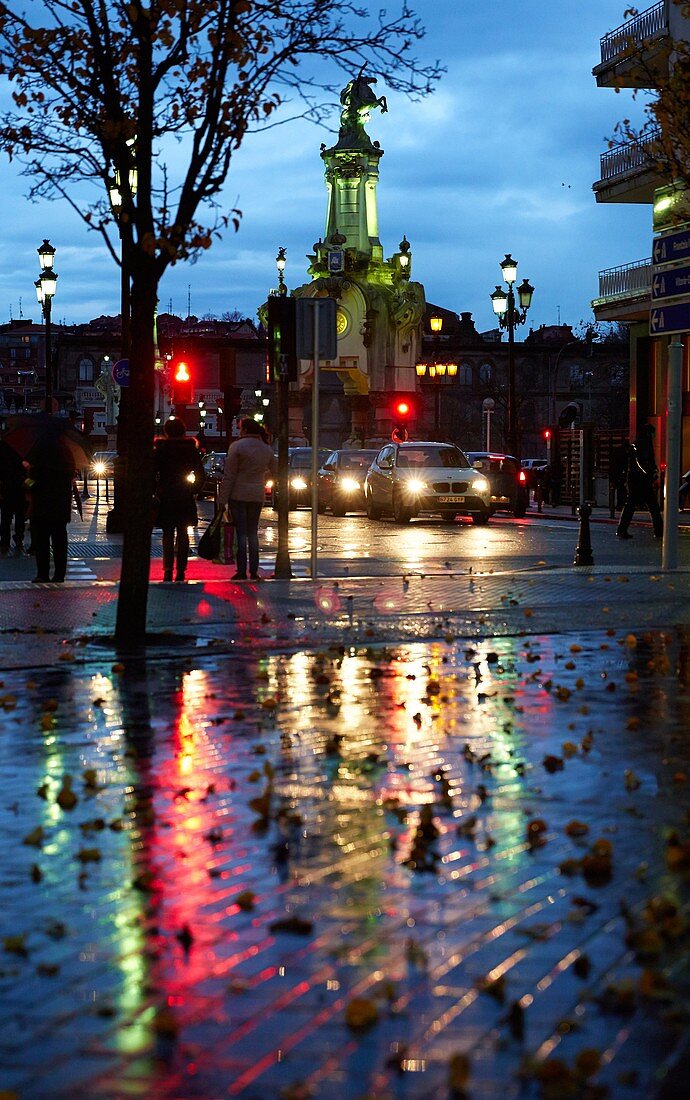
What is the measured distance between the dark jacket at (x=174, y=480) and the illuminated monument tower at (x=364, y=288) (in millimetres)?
72749

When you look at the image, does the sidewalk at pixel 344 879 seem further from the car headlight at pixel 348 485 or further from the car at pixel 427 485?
the car headlight at pixel 348 485

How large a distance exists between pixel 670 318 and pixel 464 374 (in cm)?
10881

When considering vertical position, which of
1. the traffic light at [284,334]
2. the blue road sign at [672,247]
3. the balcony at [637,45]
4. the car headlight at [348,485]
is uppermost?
the balcony at [637,45]

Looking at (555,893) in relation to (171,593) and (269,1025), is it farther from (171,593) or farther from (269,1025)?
(171,593)

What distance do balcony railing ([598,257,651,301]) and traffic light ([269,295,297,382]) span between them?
30.9 metres

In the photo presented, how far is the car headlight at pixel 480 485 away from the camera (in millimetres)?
38719

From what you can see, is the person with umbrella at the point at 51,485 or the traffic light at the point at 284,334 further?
the traffic light at the point at 284,334

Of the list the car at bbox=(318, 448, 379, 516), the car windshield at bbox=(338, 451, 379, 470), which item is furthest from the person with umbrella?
the car windshield at bbox=(338, 451, 379, 470)

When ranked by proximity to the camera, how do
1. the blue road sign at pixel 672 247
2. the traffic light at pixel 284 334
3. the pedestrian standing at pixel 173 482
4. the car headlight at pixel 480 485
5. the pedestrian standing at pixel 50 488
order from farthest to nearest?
the car headlight at pixel 480 485
the pedestrian standing at pixel 173 482
the traffic light at pixel 284 334
the pedestrian standing at pixel 50 488
the blue road sign at pixel 672 247

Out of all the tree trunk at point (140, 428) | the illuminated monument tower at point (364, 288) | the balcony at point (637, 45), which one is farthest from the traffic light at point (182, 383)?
the illuminated monument tower at point (364, 288)

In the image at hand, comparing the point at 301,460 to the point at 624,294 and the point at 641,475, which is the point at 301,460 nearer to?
the point at 624,294

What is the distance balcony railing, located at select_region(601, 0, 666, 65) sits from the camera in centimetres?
4625

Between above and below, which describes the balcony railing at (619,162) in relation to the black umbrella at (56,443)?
above

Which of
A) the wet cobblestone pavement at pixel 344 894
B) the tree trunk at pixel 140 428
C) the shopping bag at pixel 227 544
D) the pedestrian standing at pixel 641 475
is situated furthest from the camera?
the pedestrian standing at pixel 641 475
